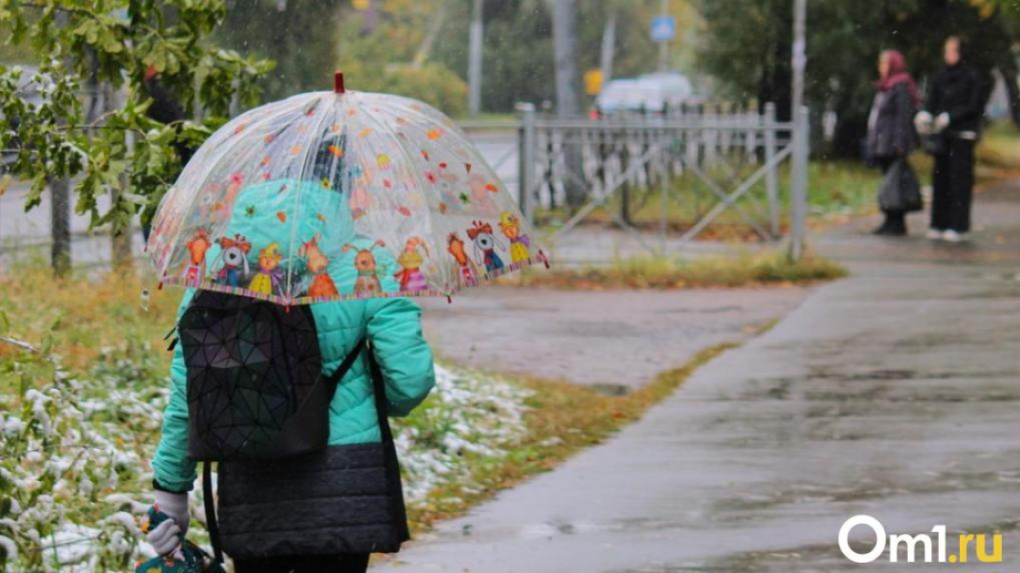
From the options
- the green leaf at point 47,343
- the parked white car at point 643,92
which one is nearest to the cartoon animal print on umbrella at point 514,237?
the green leaf at point 47,343

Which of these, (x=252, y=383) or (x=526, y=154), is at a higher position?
(x=252, y=383)

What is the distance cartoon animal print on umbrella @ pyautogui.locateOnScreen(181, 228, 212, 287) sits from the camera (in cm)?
404

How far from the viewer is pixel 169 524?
4.22m

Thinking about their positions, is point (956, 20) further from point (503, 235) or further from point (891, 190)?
point (503, 235)

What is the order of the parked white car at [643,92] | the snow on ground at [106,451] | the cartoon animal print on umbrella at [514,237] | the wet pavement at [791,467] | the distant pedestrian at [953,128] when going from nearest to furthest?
the cartoon animal print on umbrella at [514,237]
the snow on ground at [106,451]
the wet pavement at [791,467]
the distant pedestrian at [953,128]
the parked white car at [643,92]

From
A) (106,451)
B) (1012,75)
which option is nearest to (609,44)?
(1012,75)

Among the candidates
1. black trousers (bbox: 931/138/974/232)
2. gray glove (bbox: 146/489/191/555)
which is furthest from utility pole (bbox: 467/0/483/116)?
gray glove (bbox: 146/489/191/555)

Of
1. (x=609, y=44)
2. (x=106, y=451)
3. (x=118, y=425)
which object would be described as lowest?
(x=118, y=425)

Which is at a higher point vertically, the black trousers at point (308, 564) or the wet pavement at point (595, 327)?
the black trousers at point (308, 564)

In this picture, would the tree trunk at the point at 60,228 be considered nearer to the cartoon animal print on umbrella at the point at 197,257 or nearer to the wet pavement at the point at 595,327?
the wet pavement at the point at 595,327

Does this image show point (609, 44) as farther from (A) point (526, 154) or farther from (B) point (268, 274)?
(B) point (268, 274)

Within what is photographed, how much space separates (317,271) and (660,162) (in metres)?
12.2

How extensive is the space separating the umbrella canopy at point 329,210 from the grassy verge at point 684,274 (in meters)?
10.2

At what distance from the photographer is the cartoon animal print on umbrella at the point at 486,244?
4375mm
